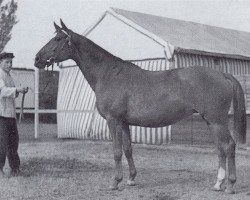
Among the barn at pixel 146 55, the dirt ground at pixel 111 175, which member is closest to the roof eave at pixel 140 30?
the barn at pixel 146 55

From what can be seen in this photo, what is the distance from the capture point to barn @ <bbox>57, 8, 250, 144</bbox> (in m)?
14.3

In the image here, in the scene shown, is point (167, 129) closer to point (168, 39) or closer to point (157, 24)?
point (168, 39)

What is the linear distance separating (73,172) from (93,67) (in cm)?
233

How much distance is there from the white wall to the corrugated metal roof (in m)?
0.35

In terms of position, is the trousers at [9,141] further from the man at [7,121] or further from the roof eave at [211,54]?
the roof eave at [211,54]

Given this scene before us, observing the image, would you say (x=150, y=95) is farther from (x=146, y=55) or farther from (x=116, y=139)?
(x=146, y=55)

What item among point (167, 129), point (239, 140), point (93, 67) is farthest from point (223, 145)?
point (167, 129)

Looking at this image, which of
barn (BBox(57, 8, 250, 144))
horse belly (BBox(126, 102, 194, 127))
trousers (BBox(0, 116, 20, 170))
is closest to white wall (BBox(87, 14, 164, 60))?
barn (BBox(57, 8, 250, 144))

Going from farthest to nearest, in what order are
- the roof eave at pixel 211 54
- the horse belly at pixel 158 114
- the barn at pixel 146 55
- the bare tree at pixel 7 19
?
the bare tree at pixel 7 19 → the barn at pixel 146 55 → the roof eave at pixel 211 54 → the horse belly at pixel 158 114

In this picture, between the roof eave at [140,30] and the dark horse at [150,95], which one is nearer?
the dark horse at [150,95]

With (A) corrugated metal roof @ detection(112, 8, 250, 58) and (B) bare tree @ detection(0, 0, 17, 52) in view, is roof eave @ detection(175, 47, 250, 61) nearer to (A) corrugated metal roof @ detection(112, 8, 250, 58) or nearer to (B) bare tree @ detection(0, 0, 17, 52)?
(A) corrugated metal roof @ detection(112, 8, 250, 58)

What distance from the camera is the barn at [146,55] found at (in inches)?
564

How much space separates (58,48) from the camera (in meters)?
7.65

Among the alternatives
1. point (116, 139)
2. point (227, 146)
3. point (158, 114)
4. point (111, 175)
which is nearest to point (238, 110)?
point (227, 146)
